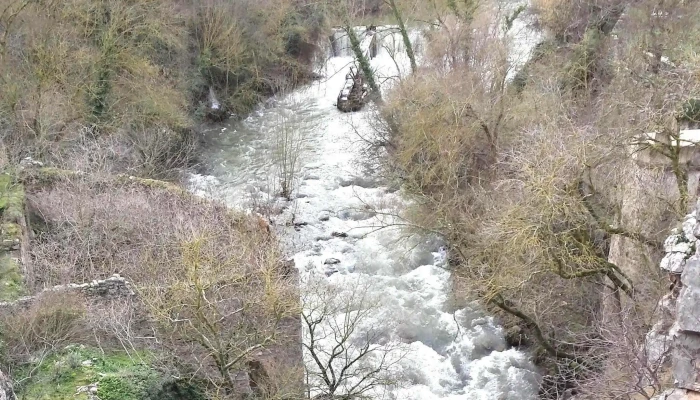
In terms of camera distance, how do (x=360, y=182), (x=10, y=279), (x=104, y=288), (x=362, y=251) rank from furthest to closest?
1. (x=360, y=182)
2. (x=362, y=251)
3. (x=10, y=279)
4. (x=104, y=288)

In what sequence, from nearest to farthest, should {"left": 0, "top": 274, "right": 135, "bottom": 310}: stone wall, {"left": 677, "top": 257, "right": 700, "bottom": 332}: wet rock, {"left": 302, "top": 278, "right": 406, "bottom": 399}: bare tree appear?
{"left": 677, "top": 257, "right": 700, "bottom": 332}: wet rock
{"left": 302, "top": 278, "right": 406, "bottom": 399}: bare tree
{"left": 0, "top": 274, "right": 135, "bottom": 310}: stone wall

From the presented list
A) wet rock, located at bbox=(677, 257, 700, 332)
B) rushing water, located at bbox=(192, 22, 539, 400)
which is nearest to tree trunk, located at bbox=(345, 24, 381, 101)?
rushing water, located at bbox=(192, 22, 539, 400)

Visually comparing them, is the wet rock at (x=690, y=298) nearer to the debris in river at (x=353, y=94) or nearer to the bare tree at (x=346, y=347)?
the bare tree at (x=346, y=347)

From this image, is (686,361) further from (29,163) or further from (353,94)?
(353,94)

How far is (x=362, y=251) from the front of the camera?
18391 millimetres

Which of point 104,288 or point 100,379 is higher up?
point 104,288

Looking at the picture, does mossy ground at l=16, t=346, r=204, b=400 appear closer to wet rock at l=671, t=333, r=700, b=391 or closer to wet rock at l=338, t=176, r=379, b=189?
wet rock at l=671, t=333, r=700, b=391

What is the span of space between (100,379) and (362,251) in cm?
949

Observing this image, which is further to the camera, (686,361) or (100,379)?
(100,379)

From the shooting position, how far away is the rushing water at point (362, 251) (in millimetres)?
14031

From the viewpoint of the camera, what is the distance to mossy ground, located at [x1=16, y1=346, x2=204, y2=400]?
995cm

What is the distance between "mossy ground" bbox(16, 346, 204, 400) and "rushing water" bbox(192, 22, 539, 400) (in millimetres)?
3301

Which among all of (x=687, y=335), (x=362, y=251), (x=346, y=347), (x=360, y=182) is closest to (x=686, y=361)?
(x=687, y=335)

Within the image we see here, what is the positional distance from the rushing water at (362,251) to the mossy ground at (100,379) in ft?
10.8
